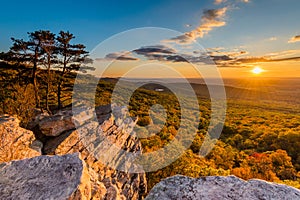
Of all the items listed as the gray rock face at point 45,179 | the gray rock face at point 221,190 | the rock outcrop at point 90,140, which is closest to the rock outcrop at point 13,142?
the rock outcrop at point 90,140

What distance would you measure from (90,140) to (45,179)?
7.54 meters

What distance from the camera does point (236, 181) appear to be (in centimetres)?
393

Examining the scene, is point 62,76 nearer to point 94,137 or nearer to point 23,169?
point 94,137

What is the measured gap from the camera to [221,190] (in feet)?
12.2

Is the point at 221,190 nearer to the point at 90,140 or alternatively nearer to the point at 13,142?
the point at 13,142

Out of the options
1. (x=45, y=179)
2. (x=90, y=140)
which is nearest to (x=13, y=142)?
(x=90, y=140)

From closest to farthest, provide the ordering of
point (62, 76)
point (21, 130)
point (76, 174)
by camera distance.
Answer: point (76, 174) → point (21, 130) → point (62, 76)

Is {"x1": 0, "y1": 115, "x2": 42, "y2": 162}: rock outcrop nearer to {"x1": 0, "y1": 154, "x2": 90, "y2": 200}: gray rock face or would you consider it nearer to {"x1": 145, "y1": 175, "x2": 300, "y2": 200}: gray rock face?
{"x1": 0, "y1": 154, "x2": 90, "y2": 200}: gray rock face

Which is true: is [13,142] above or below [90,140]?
above

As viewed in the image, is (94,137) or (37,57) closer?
(94,137)

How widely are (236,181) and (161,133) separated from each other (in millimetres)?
31609

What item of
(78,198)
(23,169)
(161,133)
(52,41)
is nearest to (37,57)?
(52,41)

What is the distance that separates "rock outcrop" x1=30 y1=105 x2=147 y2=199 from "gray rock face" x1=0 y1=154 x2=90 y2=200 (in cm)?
480

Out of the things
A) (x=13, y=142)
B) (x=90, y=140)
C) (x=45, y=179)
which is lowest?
(x=90, y=140)
